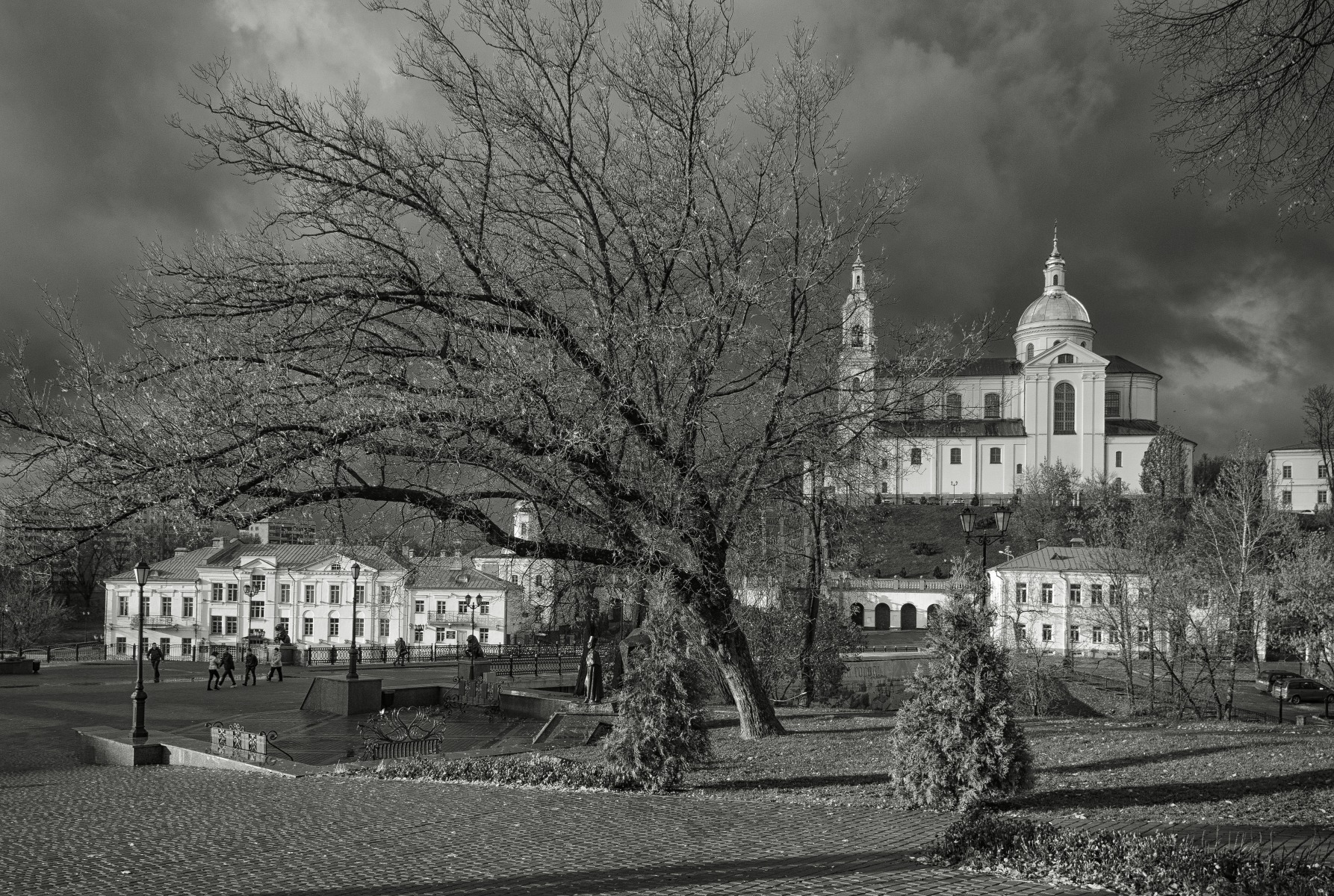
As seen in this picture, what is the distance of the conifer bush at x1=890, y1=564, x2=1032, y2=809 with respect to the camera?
9.05 meters

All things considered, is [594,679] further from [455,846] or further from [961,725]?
[455,846]

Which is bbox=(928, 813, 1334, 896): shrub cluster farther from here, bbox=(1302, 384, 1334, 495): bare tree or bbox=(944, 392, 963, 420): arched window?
bbox=(1302, 384, 1334, 495): bare tree

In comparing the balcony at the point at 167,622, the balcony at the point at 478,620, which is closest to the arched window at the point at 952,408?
the balcony at the point at 478,620

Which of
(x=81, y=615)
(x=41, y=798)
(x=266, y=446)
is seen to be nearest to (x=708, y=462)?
(x=266, y=446)

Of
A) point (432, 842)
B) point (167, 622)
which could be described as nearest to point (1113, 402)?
point (167, 622)

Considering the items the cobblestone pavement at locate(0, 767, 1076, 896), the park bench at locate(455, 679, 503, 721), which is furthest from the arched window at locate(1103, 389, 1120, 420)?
the cobblestone pavement at locate(0, 767, 1076, 896)

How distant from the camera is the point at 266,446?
37.2ft

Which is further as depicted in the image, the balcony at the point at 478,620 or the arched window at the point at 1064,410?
the arched window at the point at 1064,410

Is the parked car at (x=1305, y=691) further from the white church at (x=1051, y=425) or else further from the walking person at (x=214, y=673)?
the white church at (x=1051, y=425)

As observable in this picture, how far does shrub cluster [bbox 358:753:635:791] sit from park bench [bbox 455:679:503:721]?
362 inches

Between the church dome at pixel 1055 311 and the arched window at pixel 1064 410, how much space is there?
9307mm

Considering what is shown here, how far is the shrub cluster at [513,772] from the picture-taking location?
10953 mm

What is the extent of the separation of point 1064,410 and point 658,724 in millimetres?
101721

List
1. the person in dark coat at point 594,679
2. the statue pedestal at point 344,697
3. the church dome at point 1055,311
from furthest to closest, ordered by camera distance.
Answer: the church dome at point 1055,311 < the statue pedestal at point 344,697 < the person in dark coat at point 594,679
